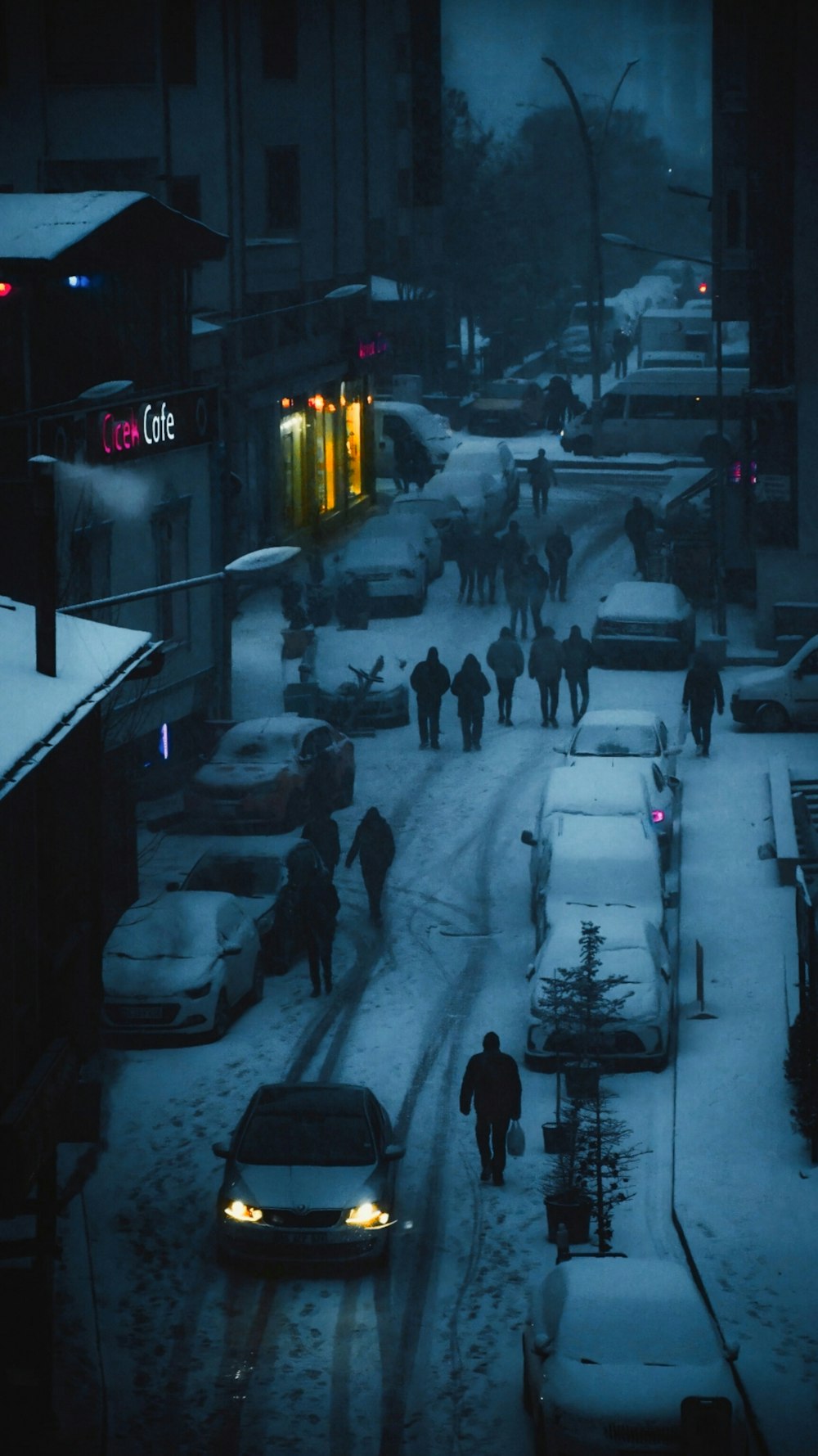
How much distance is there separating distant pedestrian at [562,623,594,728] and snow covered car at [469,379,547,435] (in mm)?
32272

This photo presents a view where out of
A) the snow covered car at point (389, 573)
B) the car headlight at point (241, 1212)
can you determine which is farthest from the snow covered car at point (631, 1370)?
the snow covered car at point (389, 573)

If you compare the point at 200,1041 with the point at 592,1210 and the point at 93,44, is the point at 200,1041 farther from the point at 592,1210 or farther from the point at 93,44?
the point at 93,44

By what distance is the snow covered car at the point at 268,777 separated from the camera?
28391 millimetres

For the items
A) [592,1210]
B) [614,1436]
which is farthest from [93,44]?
[614,1436]

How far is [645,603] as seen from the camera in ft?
122

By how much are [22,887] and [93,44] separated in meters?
27.3

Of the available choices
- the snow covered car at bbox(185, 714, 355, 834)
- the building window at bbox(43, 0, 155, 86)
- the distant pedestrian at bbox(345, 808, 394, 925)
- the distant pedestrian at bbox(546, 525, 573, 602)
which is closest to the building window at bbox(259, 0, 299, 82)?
the building window at bbox(43, 0, 155, 86)

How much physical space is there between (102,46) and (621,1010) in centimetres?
2349

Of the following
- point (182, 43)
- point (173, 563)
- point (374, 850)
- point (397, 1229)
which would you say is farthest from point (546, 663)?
point (397, 1229)

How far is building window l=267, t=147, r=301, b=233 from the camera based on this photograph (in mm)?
44281

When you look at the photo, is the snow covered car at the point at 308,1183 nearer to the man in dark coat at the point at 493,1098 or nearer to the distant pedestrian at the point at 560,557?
the man in dark coat at the point at 493,1098

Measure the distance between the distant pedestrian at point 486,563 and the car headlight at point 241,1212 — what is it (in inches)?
1003

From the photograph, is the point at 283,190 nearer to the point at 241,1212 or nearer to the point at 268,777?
the point at 268,777

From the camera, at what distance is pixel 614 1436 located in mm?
12055
